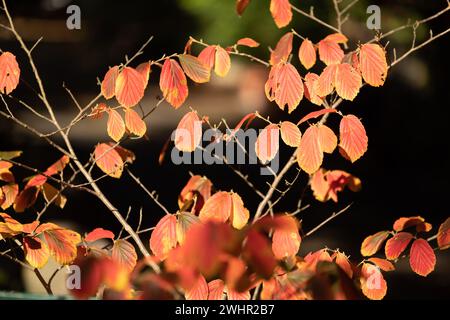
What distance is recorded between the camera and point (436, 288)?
390 cm

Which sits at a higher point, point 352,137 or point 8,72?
point 8,72

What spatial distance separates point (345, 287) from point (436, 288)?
289cm

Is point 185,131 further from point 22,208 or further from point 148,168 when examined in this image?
point 148,168

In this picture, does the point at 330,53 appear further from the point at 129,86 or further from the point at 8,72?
the point at 8,72

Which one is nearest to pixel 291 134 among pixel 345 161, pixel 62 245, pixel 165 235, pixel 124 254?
pixel 165 235

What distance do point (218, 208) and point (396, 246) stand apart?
475mm

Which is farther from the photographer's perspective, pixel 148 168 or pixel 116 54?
pixel 116 54

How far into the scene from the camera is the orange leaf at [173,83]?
1.79 m

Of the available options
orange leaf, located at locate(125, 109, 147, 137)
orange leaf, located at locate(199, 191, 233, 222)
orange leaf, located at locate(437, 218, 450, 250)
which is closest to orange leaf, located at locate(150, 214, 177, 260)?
orange leaf, located at locate(199, 191, 233, 222)

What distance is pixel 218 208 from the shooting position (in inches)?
66.5

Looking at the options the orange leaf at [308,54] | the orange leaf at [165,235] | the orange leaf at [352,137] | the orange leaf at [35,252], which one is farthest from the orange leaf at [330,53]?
the orange leaf at [35,252]
